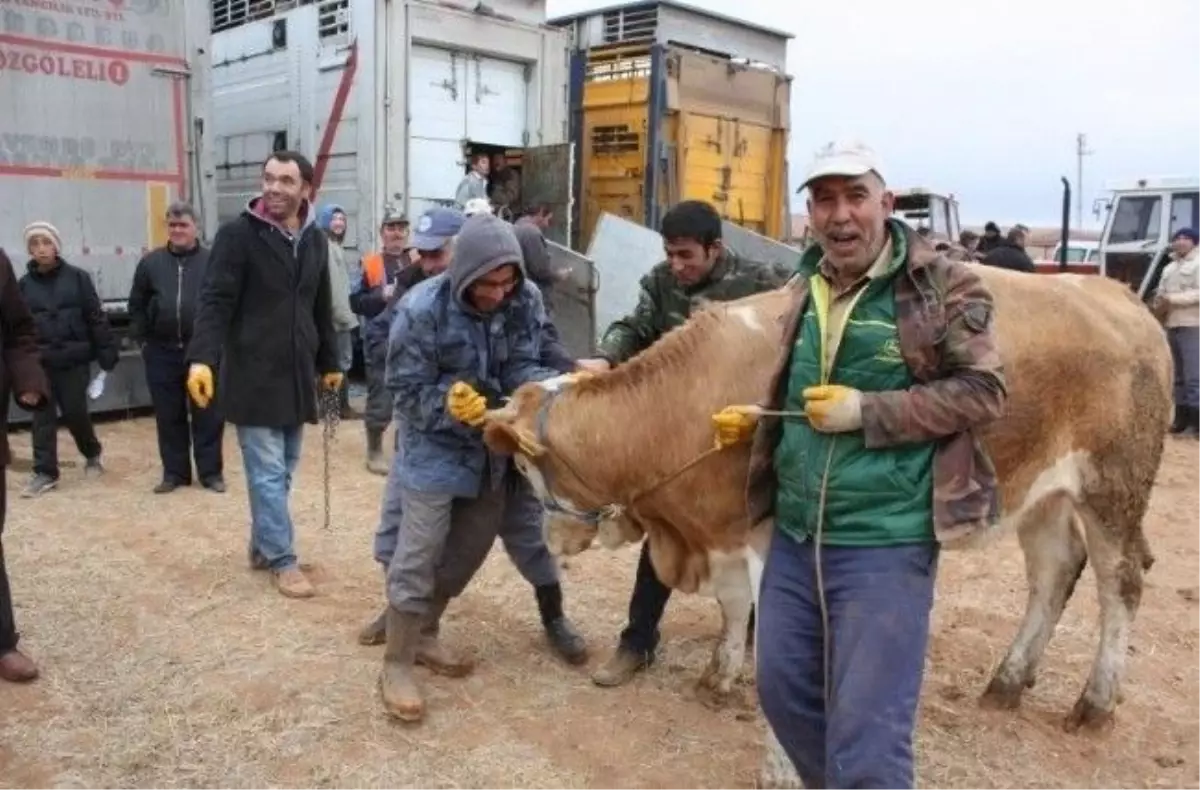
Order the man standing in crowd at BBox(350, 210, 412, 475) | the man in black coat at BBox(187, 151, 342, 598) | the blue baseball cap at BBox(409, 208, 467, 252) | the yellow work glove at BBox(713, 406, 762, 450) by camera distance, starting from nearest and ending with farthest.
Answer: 1. the yellow work glove at BBox(713, 406, 762, 450)
2. the man in black coat at BBox(187, 151, 342, 598)
3. the blue baseball cap at BBox(409, 208, 467, 252)
4. the man standing in crowd at BBox(350, 210, 412, 475)

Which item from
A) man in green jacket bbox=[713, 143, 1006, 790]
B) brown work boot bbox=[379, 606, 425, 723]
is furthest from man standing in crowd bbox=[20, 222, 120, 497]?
man in green jacket bbox=[713, 143, 1006, 790]

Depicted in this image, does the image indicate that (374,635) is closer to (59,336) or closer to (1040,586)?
(1040,586)

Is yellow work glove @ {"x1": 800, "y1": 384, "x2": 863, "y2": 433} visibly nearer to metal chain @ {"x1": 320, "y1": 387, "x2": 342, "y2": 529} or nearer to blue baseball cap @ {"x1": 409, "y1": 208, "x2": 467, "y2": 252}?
blue baseball cap @ {"x1": 409, "y1": 208, "x2": 467, "y2": 252}

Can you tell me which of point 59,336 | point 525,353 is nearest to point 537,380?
point 525,353

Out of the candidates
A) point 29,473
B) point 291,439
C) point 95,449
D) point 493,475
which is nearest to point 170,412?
point 95,449

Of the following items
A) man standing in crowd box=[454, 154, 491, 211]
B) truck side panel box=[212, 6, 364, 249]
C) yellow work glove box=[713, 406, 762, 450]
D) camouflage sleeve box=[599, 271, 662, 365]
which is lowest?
yellow work glove box=[713, 406, 762, 450]

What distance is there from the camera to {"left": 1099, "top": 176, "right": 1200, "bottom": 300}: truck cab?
1347 centimetres

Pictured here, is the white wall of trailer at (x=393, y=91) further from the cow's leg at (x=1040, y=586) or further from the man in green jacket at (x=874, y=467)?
the man in green jacket at (x=874, y=467)

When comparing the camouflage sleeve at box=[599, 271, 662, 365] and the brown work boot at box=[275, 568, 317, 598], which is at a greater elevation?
the camouflage sleeve at box=[599, 271, 662, 365]

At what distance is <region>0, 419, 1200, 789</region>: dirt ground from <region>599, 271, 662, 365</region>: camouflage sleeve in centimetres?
129

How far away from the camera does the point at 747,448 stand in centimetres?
327

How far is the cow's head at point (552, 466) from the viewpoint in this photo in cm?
348

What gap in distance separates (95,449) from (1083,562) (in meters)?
6.23

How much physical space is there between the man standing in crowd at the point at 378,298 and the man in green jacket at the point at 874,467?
4.94 meters
